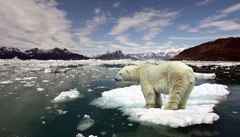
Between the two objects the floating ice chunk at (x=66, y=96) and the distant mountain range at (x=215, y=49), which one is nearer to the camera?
the floating ice chunk at (x=66, y=96)

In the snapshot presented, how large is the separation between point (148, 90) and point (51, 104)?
482cm

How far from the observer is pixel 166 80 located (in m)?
7.28

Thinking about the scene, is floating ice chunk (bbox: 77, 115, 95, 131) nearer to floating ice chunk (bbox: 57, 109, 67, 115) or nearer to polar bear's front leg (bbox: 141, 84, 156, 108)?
floating ice chunk (bbox: 57, 109, 67, 115)

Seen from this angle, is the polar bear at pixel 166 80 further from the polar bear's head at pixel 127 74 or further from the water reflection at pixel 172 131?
the water reflection at pixel 172 131

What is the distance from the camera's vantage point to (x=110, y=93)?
1258 centimetres

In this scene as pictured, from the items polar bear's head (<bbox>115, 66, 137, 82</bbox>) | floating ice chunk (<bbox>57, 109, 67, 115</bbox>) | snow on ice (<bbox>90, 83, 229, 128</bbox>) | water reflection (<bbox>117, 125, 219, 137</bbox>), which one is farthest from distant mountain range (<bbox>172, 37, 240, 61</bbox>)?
water reflection (<bbox>117, 125, 219, 137</bbox>)

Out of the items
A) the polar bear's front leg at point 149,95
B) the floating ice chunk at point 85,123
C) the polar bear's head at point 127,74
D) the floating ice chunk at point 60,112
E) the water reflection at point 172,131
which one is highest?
the polar bear's head at point 127,74

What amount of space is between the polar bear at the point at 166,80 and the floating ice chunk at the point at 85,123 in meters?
1.96

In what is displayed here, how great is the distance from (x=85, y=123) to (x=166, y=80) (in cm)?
282

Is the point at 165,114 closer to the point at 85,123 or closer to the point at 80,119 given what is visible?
the point at 85,123

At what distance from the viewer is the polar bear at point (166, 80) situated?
6758 millimetres

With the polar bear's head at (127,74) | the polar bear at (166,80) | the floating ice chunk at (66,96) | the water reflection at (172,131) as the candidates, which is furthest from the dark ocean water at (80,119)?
the polar bear's head at (127,74)

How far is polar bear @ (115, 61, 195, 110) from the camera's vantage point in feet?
22.2

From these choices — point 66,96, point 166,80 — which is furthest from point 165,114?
point 66,96
